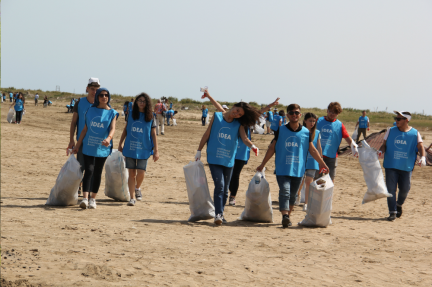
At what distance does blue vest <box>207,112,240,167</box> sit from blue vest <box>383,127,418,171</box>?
8.45ft

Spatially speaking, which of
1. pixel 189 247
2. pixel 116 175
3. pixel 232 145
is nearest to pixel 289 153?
pixel 232 145

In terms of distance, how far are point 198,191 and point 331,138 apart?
7.64ft

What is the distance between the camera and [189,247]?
16.2ft

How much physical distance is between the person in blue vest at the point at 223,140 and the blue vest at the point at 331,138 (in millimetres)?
1628

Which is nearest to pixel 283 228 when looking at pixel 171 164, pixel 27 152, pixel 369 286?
pixel 369 286

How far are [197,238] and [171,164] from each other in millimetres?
7232

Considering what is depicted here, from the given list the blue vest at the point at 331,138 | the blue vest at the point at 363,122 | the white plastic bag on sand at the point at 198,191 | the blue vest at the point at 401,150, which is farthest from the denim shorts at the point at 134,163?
the blue vest at the point at 363,122

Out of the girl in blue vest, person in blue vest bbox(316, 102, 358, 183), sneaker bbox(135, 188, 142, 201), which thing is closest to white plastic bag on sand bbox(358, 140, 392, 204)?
person in blue vest bbox(316, 102, 358, 183)

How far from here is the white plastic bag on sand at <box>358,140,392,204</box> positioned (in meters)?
7.03

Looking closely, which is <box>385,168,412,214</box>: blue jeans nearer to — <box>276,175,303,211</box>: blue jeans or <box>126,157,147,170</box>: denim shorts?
<box>276,175,303,211</box>: blue jeans

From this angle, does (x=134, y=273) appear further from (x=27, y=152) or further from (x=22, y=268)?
(x=27, y=152)

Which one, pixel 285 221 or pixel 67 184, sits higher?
pixel 67 184

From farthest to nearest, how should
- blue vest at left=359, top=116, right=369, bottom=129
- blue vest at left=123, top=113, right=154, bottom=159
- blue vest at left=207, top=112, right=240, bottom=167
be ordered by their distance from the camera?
1. blue vest at left=359, top=116, right=369, bottom=129
2. blue vest at left=123, top=113, right=154, bottom=159
3. blue vest at left=207, top=112, right=240, bottom=167

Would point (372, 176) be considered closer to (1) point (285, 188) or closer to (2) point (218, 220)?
(1) point (285, 188)
